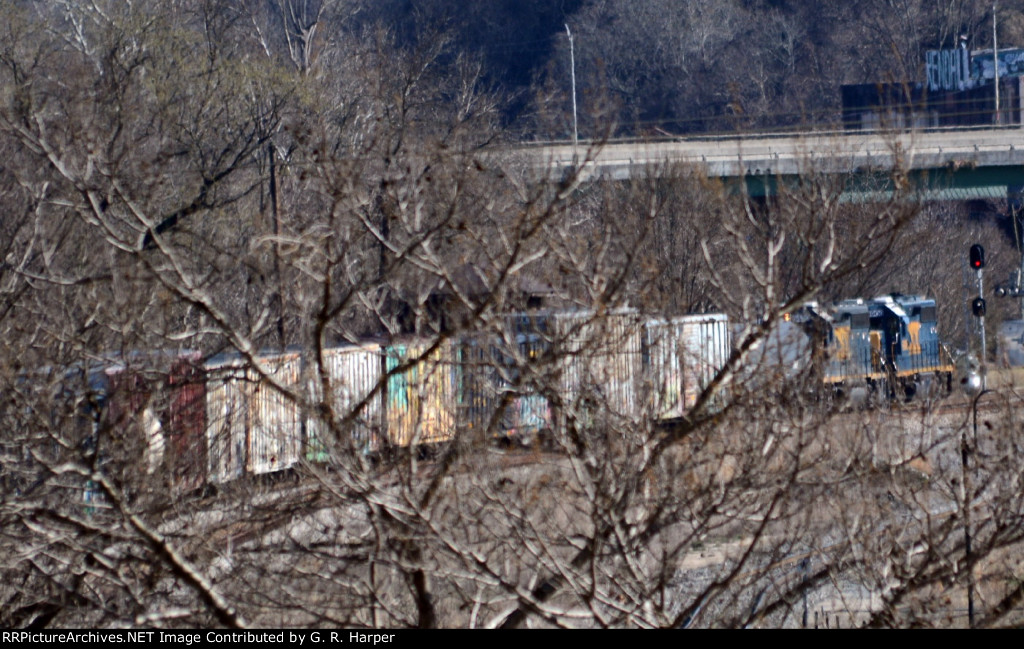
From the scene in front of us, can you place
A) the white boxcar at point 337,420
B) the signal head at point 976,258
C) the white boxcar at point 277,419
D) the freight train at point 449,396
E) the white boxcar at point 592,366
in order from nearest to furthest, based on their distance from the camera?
the white boxcar at point 337,420, the freight train at point 449,396, the white boxcar at point 592,366, the white boxcar at point 277,419, the signal head at point 976,258

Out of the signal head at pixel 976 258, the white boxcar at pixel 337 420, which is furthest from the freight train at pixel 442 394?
the signal head at pixel 976 258

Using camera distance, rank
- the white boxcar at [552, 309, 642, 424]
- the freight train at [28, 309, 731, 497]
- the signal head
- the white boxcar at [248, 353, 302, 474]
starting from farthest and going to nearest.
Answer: the signal head → the white boxcar at [248, 353, 302, 474] → the white boxcar at [552, 309, 642, 424] → the freight train at [28, 309, 731, 497]

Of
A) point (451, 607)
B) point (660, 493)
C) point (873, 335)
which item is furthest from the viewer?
point (873, 335)

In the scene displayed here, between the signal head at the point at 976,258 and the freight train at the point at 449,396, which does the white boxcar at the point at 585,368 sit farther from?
the signal head at the point at 976,258

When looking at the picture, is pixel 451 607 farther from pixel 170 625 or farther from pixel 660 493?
pixel 660 493

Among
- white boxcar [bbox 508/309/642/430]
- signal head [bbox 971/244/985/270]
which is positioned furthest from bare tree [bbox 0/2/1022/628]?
signal head [bbox 971/244/985/270]

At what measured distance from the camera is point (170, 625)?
5879 millimetres

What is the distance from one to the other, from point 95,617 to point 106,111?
11883 millimetres

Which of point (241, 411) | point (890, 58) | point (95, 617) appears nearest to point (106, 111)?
point (241, 411)

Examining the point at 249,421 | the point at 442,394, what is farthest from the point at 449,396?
the point at 249,421

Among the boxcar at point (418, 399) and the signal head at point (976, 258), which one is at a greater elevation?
the signal head at point (976, 258)

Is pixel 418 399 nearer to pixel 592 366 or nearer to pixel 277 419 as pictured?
pixel 592 366

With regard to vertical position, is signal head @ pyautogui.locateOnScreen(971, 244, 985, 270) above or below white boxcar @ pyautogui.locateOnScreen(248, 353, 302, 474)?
above

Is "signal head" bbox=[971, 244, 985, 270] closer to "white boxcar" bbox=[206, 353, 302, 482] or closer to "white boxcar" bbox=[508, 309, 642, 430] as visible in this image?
"white boxcar" bbox=[206, 353, 302, 482]
